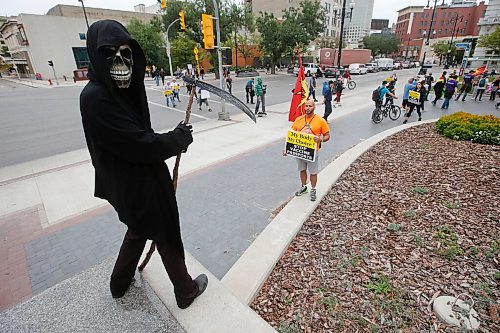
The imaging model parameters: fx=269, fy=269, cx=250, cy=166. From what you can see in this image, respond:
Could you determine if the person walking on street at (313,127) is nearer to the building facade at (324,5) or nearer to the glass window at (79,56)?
the glass window at (79,56)

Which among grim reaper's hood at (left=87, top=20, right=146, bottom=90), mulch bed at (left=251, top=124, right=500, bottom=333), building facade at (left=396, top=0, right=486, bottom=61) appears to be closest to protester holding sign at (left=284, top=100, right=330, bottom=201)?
mulch bed at (left=251, top=124, right=500, bottom=333)

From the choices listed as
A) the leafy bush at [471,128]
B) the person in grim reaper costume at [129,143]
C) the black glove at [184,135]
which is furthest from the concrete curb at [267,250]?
the leafy bush at [471,128]

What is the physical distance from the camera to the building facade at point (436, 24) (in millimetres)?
77125

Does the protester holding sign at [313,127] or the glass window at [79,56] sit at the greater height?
the glass window at [79,56]

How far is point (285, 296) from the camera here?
9.04ft

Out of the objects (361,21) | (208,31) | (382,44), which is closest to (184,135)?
(208,31)

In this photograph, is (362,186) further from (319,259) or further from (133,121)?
(133,121)

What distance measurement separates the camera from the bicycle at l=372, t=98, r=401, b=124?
11.1m

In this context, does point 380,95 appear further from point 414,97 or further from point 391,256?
point 391,256

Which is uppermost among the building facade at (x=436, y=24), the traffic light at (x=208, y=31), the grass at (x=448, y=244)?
the building facade at (x=436, y=24)

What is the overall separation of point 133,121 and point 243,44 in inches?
1848

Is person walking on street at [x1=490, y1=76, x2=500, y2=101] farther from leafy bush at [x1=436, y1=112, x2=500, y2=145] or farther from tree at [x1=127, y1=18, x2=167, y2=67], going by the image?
tree at [x1=127, y1=18, x2=167, y2=67]

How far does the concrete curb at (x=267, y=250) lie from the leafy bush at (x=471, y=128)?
15.9 ft

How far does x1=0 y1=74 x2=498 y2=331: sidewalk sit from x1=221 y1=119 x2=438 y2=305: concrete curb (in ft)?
1.04
